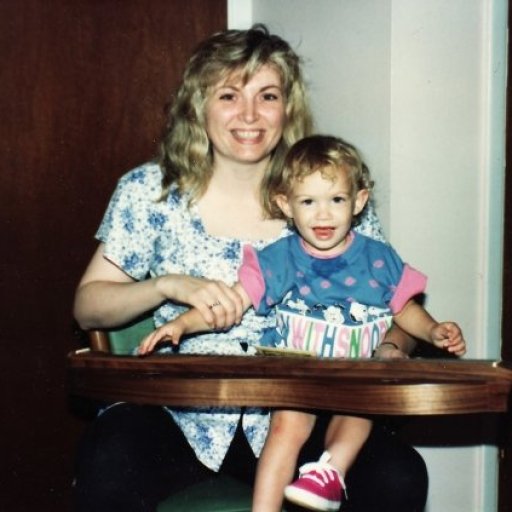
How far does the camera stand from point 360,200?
77.0 inches

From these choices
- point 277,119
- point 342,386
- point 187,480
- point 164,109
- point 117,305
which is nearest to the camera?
point 342,386

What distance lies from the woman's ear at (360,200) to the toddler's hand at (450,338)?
327 mm

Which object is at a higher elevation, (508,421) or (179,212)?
(179,212)

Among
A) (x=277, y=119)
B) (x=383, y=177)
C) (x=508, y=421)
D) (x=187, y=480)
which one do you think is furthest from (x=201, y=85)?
(x=508, y=421)

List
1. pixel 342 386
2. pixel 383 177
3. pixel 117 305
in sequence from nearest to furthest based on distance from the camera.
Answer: pixel 342 386 → pixel 117 305 → pixel 383 177

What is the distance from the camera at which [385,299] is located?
1.94 metres

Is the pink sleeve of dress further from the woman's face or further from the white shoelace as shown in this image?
the white shoelace

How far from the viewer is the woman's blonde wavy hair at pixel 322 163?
6.11 ft

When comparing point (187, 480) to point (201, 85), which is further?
point (201, 85)

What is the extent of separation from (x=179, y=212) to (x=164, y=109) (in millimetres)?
730

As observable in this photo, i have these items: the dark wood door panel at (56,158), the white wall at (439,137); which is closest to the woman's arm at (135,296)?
the dark wood door panel at (56,158)

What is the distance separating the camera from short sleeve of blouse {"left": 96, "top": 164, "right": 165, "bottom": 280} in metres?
2.07

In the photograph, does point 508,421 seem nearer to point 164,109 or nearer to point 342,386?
point 342,386

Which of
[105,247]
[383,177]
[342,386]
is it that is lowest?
[342,386]
